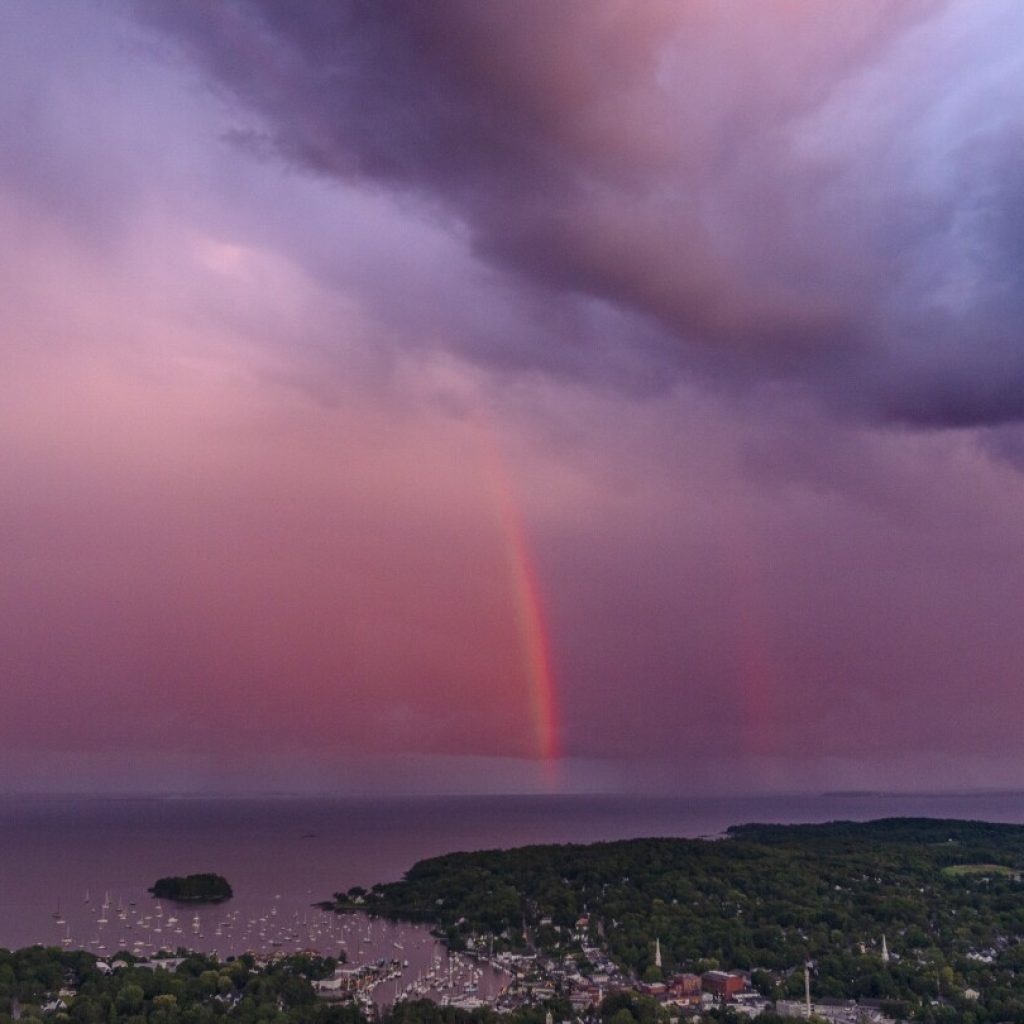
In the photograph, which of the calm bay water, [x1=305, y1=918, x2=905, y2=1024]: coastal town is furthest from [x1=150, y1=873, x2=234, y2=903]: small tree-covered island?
[x1=305, y1=918, x2=905, y2=1024]: coastal town

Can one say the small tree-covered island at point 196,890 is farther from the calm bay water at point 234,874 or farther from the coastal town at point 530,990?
the coastal town at point 530,990

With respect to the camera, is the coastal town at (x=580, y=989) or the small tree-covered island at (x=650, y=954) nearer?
the small tree-covered island at (x=650, y=954)

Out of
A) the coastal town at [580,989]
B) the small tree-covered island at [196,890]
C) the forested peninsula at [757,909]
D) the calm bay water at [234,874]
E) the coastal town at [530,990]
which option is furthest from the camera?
the small tree-covered island at [196,890]

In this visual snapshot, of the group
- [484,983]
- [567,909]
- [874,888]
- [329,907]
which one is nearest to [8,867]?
[329,907]

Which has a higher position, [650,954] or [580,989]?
[650,954]

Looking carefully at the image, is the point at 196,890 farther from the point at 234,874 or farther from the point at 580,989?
the point at 580,989

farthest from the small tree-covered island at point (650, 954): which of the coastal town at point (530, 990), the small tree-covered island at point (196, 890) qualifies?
the small tree-covered island at point (196, 890)

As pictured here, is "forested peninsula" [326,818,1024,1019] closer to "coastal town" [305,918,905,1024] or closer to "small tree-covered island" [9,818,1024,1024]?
"small tree-covered island" [9,818,1024,1024]

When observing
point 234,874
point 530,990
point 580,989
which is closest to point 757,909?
point 580,989
